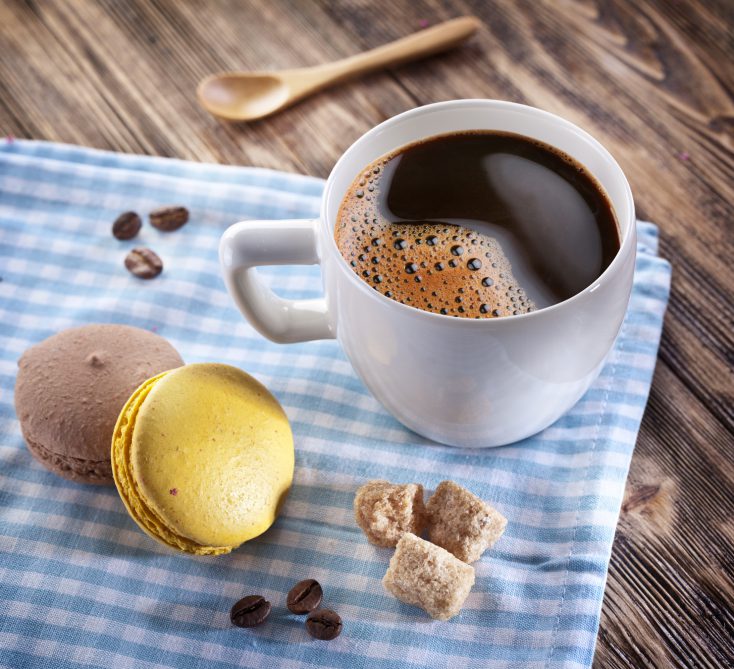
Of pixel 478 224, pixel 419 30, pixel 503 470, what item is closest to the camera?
pixel 478 224

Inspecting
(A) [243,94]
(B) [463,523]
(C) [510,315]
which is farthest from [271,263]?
(A) [243,94]

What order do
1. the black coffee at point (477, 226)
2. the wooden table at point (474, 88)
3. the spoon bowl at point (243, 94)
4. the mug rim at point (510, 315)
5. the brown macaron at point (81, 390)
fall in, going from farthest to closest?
1. the spoon bowl at point (243, 94)
2. the wooden table at point (474, 88)
3. the brown macaron at point (81, 390)
4. the black coffee at point (477, 226)
5. the mug rim at point (510, 315)

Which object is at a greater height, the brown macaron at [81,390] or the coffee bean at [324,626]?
the coffee bean at [324,626]

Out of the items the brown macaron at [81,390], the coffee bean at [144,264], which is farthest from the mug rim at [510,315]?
the coffee bean at [144,264]

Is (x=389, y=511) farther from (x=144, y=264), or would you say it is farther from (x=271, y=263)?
(x=144, y=264)

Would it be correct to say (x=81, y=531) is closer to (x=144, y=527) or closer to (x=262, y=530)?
(x=144, y=527)

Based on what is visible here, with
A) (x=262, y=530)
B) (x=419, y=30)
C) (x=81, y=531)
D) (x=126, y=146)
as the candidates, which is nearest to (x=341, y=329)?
(x=262, y=530)

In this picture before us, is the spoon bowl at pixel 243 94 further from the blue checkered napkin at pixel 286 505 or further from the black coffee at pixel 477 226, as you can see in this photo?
the black coffee at pixel 477 226
